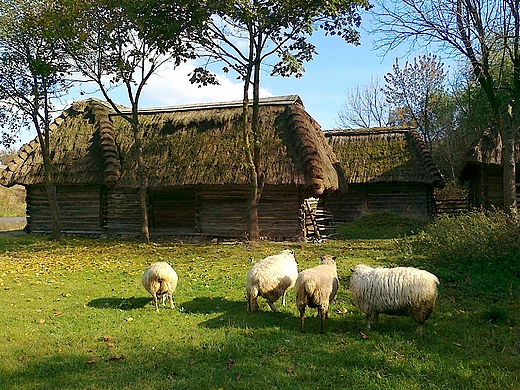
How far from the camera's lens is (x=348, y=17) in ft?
57.5

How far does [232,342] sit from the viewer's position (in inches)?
245

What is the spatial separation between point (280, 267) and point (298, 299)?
1245 millimetres

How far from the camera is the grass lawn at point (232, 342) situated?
5.07 metres

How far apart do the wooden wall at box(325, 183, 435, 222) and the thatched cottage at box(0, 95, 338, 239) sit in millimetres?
2815

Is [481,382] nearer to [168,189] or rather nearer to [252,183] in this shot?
[252,183]

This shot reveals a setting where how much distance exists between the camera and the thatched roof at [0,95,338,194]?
19.2 m

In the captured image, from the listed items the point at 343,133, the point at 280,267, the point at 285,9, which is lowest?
the point at 280,267

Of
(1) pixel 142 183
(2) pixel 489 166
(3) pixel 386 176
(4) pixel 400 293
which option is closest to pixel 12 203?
(1) pixel 142 183

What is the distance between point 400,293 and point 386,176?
19599 millimetres

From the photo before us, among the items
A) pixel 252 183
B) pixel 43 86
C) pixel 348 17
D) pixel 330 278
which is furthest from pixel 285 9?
pixel 330 278

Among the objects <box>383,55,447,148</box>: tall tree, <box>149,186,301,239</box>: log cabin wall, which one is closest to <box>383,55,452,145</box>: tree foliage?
<box>383,55,447,148</box>: tall tree

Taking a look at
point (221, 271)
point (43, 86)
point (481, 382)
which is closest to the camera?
point (481, 382)

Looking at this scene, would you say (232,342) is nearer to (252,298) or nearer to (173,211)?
(252,298)

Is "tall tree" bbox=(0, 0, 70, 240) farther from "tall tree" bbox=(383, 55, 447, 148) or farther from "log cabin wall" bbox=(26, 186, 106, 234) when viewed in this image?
"tall tree" bbox=(383, 55, 447, 148)
